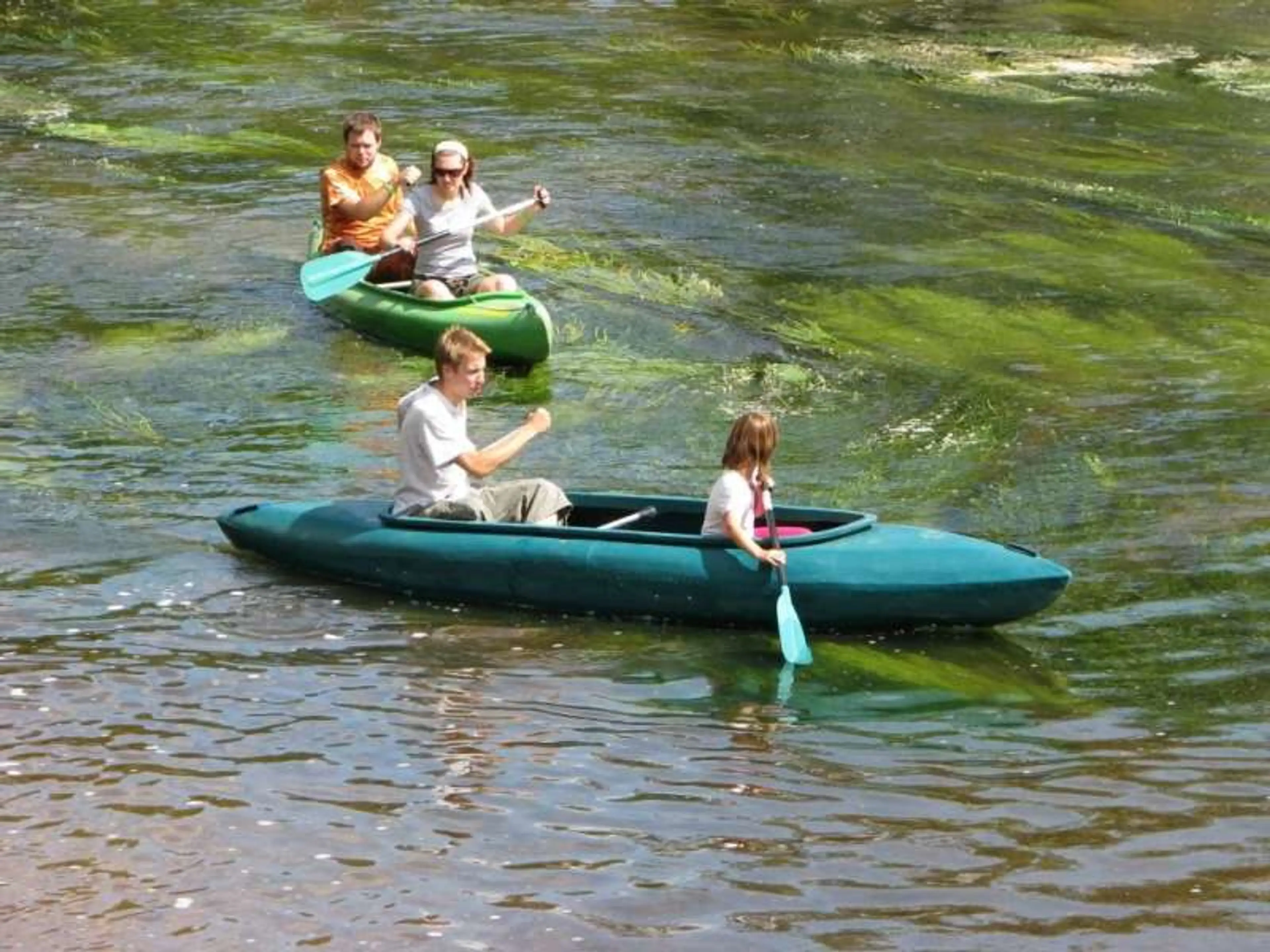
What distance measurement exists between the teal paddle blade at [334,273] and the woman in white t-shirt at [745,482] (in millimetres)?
5444

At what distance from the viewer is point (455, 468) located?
10.7 metres

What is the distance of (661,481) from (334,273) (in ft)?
11.1

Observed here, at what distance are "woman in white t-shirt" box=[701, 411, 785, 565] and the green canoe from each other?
450cm

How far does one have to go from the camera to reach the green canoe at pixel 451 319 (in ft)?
47.7

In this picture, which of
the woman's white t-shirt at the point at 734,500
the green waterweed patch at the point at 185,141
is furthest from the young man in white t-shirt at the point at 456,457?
the green waterweed patch at the point at 185,141

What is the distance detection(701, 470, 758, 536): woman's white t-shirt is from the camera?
33.1ft

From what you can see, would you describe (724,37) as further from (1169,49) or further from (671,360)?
(671,360)

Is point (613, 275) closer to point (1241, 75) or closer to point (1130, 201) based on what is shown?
point (1130, 201)

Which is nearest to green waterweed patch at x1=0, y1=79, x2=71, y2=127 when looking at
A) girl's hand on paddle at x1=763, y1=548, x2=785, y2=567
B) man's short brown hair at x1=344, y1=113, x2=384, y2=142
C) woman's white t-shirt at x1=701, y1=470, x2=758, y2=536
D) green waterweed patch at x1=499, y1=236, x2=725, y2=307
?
green waterweed patch at x1=499, y1=236, x2=725, y2=307

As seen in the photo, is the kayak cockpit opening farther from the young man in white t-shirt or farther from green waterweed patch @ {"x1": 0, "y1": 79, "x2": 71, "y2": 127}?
green waterweed patch @ {"x1": 0, "y1": 79, "x2": 71, "y2": 127}

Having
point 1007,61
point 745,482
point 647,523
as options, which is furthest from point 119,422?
point 1007,61

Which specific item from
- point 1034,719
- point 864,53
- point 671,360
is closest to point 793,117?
point 864,53

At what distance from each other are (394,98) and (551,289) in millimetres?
6943

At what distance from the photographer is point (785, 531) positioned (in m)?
10.5
